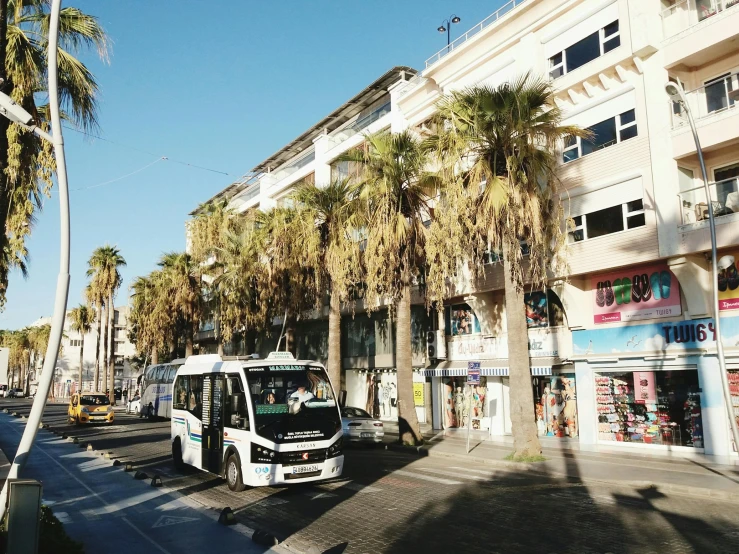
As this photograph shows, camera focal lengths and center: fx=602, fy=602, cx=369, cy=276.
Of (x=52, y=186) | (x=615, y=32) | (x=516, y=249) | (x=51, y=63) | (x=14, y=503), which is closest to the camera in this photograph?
(x=14, y=503)

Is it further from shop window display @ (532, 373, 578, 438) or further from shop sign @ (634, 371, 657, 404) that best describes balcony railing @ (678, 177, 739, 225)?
shop window display @ (532, 373, 578, 438)

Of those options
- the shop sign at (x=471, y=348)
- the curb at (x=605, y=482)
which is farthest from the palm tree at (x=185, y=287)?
the curb at (x=605, y=482)

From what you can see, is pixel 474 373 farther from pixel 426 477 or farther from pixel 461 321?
pixel 461 321

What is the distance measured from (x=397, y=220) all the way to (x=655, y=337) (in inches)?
362

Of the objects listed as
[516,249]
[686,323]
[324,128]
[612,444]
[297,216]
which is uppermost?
[324,128]

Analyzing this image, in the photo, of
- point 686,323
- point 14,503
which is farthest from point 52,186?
point 686,323

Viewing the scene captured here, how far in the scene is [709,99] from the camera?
725 inches

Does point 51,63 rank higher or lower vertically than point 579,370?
higher

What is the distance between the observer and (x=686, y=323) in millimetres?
18547

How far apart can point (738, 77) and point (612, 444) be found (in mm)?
12322

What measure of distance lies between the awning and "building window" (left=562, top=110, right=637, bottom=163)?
753 centimetres

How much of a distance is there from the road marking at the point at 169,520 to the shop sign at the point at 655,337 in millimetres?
15333

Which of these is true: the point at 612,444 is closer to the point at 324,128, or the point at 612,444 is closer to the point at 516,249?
the point at 516,249

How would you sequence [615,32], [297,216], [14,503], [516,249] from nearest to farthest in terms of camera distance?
1. [14,503]
2. [516,249]
3. [615,32]
4. [297,216]
